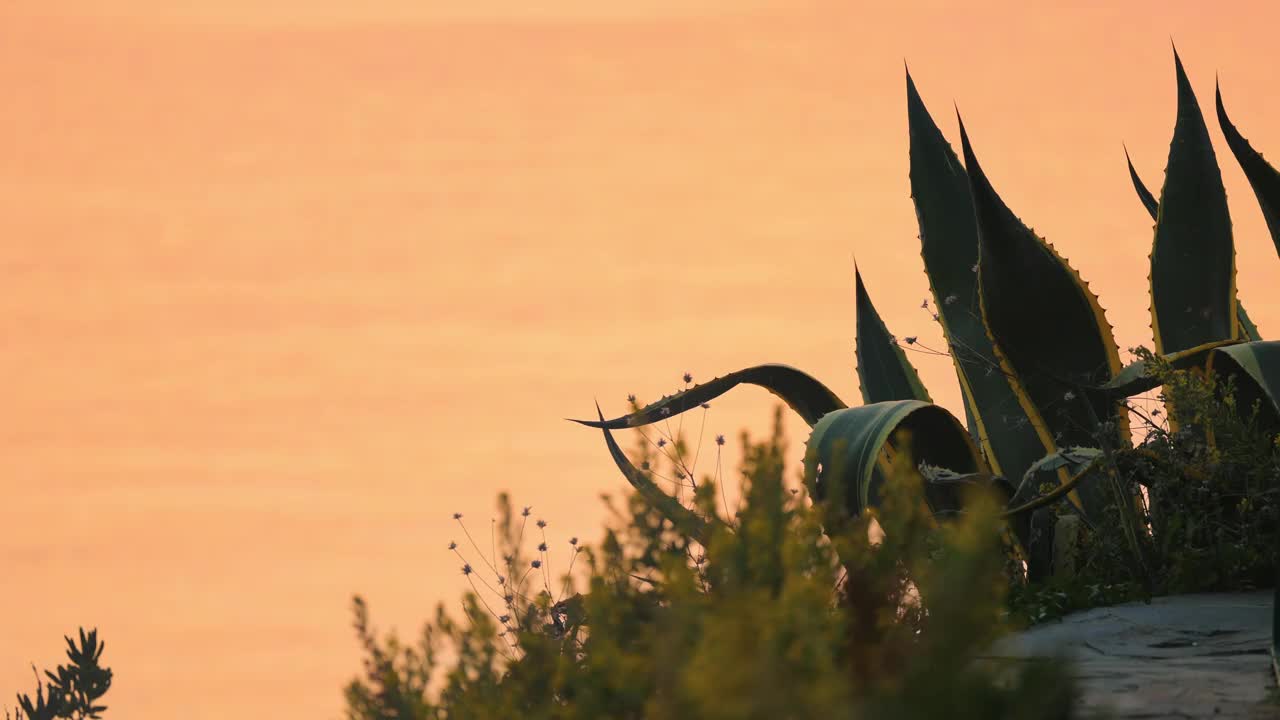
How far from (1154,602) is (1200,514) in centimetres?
77

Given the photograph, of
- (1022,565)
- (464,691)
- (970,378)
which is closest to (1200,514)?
(1022,565)

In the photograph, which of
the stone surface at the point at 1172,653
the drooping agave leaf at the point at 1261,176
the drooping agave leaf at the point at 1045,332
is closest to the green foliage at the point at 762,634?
the stone surface at the point at 1172,653

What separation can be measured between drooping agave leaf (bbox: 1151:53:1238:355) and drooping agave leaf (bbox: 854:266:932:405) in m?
1.58

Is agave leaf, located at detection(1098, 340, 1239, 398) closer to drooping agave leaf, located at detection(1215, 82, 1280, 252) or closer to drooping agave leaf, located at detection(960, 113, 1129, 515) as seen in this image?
drooping agave leaf, located at detection(960, 113, 1129, 515)

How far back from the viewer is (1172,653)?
18.5 feet

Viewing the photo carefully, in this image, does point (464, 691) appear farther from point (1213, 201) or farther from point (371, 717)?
point (1213, 201)

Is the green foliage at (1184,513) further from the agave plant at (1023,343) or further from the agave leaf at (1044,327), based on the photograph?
the agave leaf at (1044,327)

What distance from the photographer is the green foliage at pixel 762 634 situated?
8.23ft

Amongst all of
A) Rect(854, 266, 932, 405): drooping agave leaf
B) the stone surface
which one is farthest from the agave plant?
the stone surface

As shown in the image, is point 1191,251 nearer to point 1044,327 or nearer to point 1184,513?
point 1044,327

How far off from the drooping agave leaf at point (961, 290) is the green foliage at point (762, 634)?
3.70 m

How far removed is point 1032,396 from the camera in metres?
8.27

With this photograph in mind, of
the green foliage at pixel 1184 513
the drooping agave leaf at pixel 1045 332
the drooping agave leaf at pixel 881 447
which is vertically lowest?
the green foliage at pixel 1184 513

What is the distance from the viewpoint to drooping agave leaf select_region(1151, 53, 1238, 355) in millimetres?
8453
